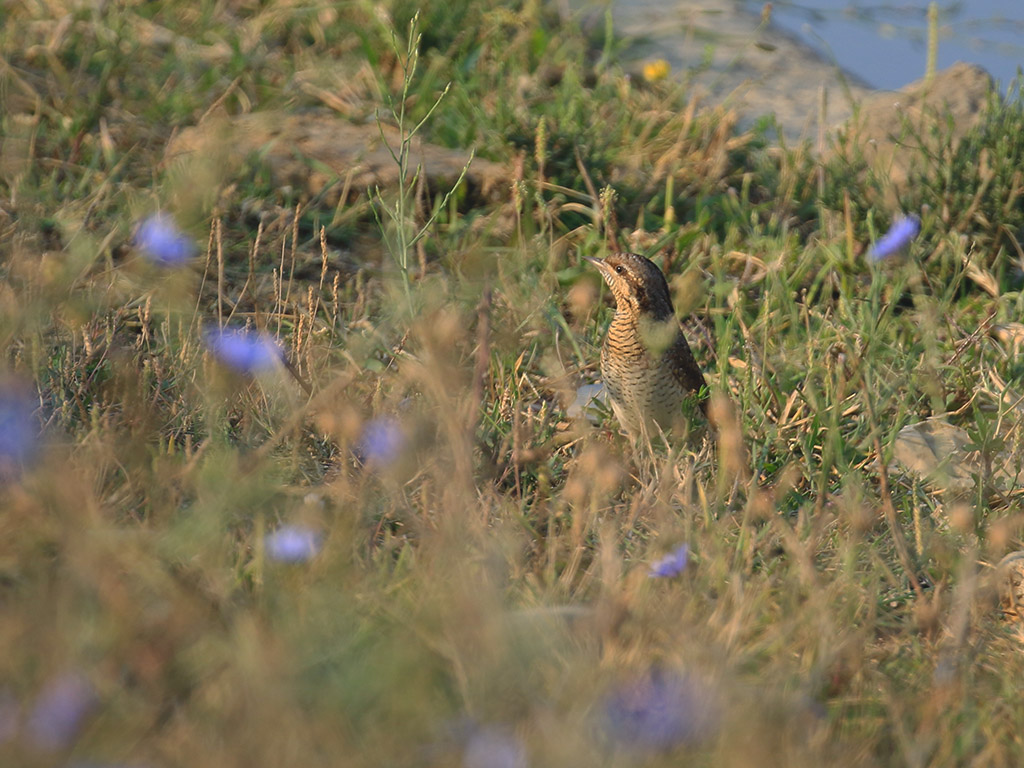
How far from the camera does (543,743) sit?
2105 mm

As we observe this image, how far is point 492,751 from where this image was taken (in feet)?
6.82

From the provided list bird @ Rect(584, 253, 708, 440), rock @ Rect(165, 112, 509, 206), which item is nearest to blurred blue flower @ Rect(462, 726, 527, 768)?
bird @ Rect(584, 253, 708, 440)

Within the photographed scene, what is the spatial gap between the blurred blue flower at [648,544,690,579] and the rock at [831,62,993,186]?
2915 mm

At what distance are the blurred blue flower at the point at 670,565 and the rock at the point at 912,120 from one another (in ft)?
9.56

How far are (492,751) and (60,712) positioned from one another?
2.19ft

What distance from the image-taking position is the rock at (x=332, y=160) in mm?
5539

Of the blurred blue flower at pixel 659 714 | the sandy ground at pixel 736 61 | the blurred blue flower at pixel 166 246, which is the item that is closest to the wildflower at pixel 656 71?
the sandy ground at pixel 736 61

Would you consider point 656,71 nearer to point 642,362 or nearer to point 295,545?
point 642,362

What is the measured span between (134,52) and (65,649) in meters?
4.76

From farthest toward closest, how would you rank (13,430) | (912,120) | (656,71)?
(656,71)
(912,120)
(13,430)

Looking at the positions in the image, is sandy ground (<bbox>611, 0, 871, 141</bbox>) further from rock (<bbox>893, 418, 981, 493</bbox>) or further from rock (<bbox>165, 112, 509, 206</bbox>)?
rock (<bbox>893, 418, 981, 493</bbox>)

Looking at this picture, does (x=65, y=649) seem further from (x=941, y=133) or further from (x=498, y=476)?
(x=941, y=133)

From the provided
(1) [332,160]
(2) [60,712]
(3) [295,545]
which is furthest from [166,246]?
(1) [332,160]

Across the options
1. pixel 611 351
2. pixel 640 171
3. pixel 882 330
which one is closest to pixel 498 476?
pixel 611 351
